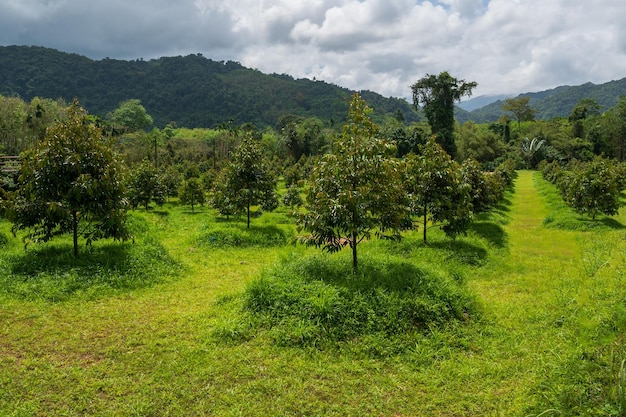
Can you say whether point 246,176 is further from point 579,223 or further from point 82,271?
point 579,223

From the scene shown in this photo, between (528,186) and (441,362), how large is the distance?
135ft

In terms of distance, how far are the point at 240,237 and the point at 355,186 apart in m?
7.38

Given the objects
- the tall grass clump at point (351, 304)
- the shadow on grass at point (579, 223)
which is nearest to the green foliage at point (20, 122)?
the tall grass clump at point (351, 304)

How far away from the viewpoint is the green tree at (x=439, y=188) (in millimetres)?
13344

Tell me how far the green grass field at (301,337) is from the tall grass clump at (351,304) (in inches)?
1.2

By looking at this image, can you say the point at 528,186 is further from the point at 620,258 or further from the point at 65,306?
the point at 65,306

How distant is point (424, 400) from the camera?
5.37 meters

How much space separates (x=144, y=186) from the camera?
26.4 m

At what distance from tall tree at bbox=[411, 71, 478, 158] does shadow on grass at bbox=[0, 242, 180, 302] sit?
50.2 metres

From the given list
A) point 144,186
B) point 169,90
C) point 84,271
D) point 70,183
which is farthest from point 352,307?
point 169,90

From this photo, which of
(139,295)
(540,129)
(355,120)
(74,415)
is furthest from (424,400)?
(540,129)

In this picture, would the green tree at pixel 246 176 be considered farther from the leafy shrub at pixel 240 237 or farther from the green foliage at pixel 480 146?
the green foliage at pixel 480 146

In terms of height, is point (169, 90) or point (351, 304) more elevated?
point (169, 90)

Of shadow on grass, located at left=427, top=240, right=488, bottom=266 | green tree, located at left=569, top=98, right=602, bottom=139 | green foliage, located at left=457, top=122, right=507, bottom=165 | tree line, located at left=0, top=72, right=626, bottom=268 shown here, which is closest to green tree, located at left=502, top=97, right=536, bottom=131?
green tree, located at left=569, top=98, right=602, bottom=139
